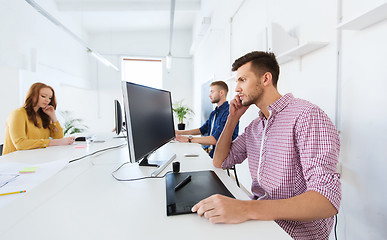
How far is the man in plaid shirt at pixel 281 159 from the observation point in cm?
66

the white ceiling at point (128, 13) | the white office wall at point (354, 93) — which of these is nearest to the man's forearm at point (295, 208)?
the white office wall at point (354, 93)

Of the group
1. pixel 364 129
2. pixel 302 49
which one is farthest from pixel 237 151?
pixel 302 49

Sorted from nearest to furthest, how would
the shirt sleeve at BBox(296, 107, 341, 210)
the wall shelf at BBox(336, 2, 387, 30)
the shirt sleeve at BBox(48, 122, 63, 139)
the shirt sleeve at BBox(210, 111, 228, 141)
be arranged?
the shirt sleeve at BBox(296, 107, 341, 210), the wall shelf at BBox(336, 2, 387, 30), the shirt sleeve at BBox(210, 111, 228, 141), the shirt sleeve at BBox(48, 122, 63, 139)

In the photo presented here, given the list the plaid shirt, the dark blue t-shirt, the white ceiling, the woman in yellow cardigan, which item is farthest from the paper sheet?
the white ceiling

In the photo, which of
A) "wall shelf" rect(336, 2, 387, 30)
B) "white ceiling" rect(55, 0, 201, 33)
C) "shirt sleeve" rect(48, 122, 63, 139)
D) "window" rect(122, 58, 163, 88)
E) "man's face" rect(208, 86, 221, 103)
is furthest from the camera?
"window" rect(122, 58, 163, 88)

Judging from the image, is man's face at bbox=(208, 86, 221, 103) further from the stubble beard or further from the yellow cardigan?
the yellow cardigan

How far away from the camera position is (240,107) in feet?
4.33

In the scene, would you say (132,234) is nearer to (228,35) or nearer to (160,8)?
(228,35)

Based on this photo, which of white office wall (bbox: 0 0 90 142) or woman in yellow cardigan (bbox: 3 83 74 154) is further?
white office wall (bbox: 0 0 90 142)

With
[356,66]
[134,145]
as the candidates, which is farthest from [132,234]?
[356,66]

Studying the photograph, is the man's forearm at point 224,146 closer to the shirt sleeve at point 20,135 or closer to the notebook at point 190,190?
the notebook at point 190,190

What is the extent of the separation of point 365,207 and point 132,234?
1211 millimetres

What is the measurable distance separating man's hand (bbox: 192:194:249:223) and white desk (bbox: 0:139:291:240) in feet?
0.06

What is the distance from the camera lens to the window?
22.0 feet
